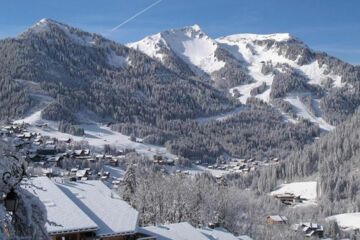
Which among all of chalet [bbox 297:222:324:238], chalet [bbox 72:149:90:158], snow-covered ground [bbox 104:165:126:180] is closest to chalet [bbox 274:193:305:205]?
snow-covered ground [bbox 104:165:126:180]

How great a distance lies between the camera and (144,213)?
52.8 metres

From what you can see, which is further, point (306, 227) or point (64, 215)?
point (306, 227)

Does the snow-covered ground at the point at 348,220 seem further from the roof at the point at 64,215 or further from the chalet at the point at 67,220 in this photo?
the chalet at the point at 67,220

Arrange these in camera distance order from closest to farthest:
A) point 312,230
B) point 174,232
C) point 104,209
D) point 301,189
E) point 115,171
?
point 104,209, point 174,232, point 312,230, point 115,171, point 301,189

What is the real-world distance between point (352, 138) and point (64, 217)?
176 meters

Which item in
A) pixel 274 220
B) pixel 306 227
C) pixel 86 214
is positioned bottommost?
pixel 306 227

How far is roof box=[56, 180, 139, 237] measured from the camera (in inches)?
1180

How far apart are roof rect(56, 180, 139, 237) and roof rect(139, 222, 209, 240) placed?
1.61m

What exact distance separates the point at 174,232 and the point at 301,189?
13507 cm

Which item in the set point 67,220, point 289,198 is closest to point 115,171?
point 289,198

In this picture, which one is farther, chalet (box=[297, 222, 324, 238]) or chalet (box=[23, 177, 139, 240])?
chalet (box=[297, 222, 324, 238])

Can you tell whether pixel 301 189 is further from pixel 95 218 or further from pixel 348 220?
pixel 95 218

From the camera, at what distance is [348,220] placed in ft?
365

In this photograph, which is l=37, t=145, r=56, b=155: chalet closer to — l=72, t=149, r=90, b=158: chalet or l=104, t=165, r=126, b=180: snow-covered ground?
l=72, t=149, r=90, b=158: chalet
